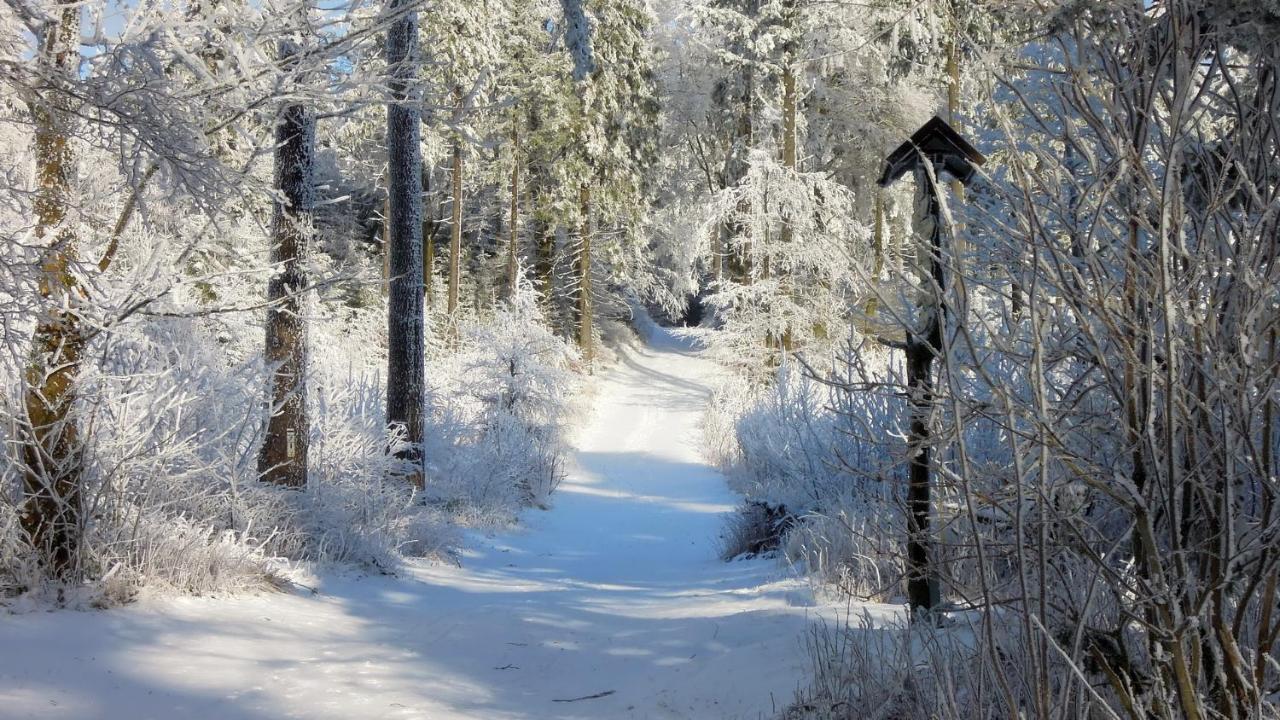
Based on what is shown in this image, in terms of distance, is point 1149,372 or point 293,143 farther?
point 293,143

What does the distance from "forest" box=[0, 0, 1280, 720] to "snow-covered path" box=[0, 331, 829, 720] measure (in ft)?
0.10

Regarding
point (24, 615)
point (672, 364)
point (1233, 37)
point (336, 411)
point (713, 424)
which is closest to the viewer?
point (1233, 37)

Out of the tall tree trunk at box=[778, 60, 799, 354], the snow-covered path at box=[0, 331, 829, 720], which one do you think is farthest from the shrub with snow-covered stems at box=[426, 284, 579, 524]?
the tall tree trunk at box=[778, 60, 799, 354]

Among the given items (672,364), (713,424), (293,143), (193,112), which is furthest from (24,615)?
(672,364)

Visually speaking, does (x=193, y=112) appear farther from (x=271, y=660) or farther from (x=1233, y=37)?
(x=1233, y=37)

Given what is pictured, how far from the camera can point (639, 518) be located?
11.5 metres

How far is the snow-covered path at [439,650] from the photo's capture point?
392 centimetres

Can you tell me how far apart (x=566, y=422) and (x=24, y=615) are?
13239 mm

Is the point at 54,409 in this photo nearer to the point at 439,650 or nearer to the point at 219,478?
the point at 219,478

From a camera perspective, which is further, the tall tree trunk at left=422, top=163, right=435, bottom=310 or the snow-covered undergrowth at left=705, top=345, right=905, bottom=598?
the tall tree trunk at left=422, top=163, right=435, bottom=310

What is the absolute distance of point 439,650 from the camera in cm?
511

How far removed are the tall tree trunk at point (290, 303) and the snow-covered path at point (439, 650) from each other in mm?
1201

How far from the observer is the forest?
2152 mm

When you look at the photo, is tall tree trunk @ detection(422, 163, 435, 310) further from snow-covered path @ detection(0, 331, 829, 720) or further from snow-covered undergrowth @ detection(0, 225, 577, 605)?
snow-covered path @ detection(0, 331, 829, 720)
